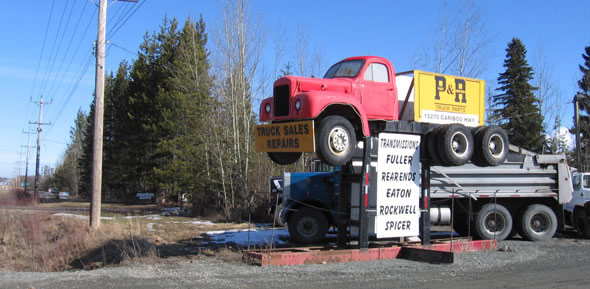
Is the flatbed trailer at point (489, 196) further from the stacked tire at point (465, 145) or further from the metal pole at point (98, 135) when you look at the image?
the metal pole at point (98, 135)

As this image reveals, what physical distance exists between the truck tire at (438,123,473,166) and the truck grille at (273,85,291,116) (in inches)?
132

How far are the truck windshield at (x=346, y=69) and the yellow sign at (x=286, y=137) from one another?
184 centimetres

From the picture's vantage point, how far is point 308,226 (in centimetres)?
1305

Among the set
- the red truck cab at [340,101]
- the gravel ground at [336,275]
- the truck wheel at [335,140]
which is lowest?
the gravel ground at [336,275]

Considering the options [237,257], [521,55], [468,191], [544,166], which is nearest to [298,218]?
[237,257]

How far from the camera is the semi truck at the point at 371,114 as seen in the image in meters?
8.15

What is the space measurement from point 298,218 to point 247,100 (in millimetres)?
12548

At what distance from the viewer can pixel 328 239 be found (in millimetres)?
14305

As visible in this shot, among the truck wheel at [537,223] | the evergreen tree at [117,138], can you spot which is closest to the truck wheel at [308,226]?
the truck wheel at [537,223]

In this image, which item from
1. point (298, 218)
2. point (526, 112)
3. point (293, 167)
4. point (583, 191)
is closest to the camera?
point (298, 218)

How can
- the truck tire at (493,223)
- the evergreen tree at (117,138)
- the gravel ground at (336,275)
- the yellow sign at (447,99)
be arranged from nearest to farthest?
the gravel ground at (336,275) → the yellow sign at (447,99) → the truck tire at (493,223) → the evergreen tree at (117,138)

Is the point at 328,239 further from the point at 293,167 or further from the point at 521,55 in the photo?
the point at 521,55

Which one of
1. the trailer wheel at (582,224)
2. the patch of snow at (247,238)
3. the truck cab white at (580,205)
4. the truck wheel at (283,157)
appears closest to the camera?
the truck wheel at (283,157)

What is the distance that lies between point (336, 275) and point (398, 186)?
263 centimetres
